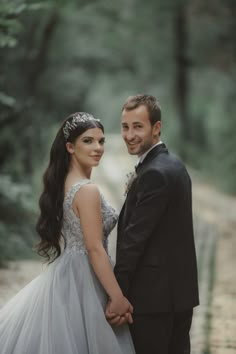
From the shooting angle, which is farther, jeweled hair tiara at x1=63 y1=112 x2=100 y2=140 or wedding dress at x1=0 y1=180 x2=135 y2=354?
jeweled hair tiara at x1=63 y1=112 x2=100 y2=140

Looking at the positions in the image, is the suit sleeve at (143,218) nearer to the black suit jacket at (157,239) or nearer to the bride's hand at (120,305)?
the black suit jacket at (157,239)

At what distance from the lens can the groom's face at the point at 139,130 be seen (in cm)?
388

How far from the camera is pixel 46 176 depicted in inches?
165

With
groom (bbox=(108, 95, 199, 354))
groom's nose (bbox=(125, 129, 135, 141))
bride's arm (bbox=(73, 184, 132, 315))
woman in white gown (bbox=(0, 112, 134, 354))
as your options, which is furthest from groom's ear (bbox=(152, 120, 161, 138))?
bride's arm (bbox=(73, 184, 132, 315))

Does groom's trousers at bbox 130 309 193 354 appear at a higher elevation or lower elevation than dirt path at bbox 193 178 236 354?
lower

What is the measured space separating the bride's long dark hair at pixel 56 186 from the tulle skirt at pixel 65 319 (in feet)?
0.51

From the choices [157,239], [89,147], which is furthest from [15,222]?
[157,239]

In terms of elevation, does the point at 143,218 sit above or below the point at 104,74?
below

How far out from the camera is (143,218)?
3.79m

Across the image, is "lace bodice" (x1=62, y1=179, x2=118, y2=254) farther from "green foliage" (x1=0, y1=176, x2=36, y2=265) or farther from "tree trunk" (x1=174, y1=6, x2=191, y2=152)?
"tree trunk" (x1=174, y1=6, x2=191, y2=152)

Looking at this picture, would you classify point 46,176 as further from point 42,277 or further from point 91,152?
point 42,277

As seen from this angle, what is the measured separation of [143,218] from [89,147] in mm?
615

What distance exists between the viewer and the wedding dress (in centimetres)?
388

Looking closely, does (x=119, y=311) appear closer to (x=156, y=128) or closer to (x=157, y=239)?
(x=157, y=239)
